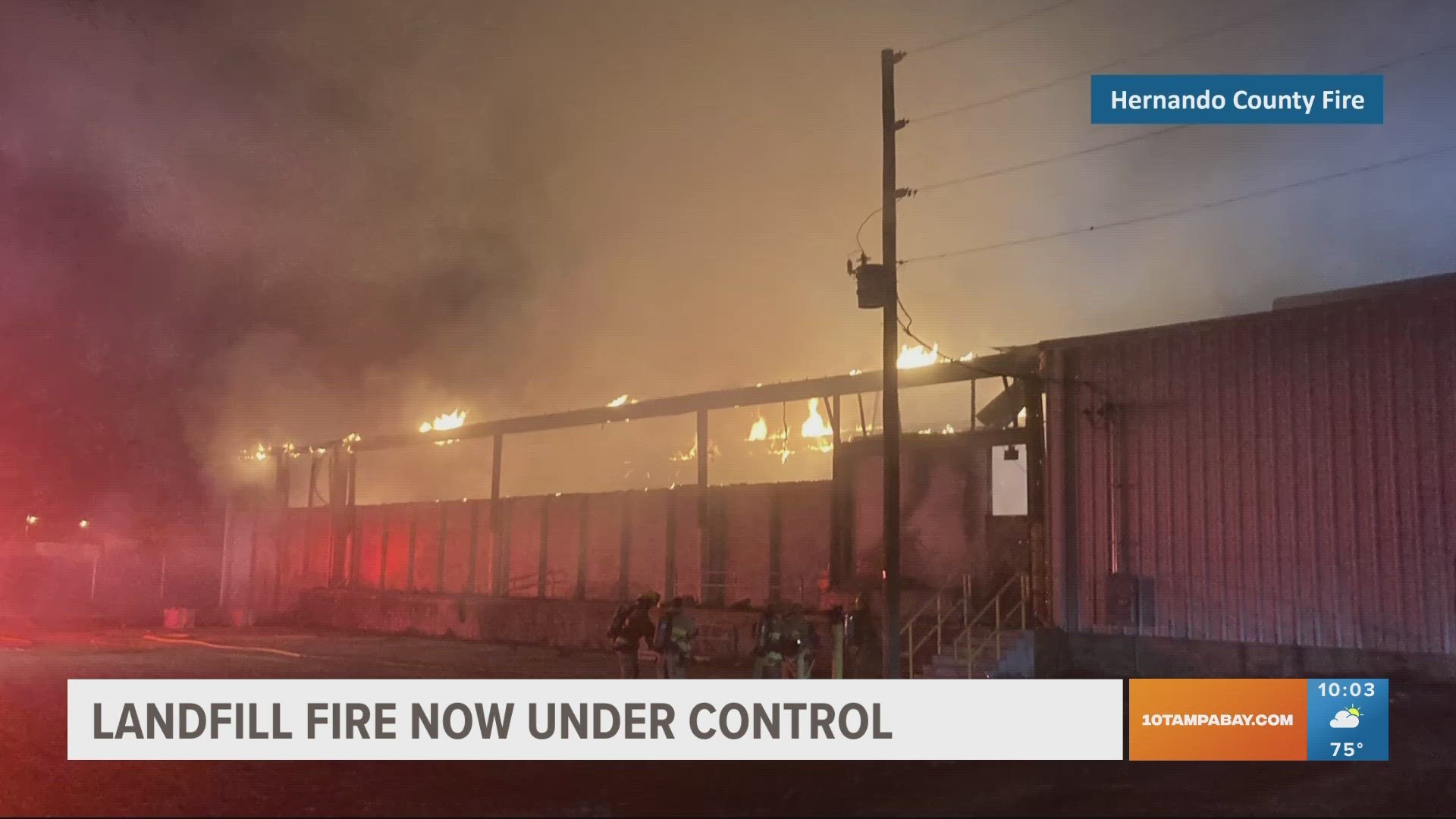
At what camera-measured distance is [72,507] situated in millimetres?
45719

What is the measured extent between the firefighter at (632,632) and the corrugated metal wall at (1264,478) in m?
7.69

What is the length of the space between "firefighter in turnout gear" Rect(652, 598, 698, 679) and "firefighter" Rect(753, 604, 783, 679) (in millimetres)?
868

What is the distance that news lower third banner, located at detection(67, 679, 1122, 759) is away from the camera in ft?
37.1

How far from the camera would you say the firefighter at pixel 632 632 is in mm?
13867

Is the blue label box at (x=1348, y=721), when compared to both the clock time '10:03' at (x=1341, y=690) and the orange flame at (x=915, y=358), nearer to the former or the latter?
the clock time '10:03' at (x=1341, y=690)

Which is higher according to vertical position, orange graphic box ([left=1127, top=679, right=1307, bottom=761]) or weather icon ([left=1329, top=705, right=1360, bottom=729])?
weather icon ([left=1329, top=705, right=1360, bottom=729])

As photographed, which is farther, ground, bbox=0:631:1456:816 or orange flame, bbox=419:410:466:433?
orange flame, bbox=419:410:466:433

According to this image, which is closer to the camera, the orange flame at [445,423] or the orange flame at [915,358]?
the orange flame at [915,358]

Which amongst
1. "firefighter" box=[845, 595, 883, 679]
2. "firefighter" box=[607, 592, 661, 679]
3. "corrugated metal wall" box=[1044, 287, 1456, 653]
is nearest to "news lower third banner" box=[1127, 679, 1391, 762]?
"corrugated metal wall" box=[1044, 287, 1456, 653]

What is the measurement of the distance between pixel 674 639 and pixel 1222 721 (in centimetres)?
635

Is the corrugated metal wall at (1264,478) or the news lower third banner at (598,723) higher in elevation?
the corrugated metal wall at (1264,478)

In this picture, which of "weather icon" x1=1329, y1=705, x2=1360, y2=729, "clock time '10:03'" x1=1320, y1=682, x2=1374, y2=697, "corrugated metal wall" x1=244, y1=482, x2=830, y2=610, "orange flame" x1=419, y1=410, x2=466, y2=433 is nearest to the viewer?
"weather icon" x1=1329, y1=705, x2=1360, y2=729

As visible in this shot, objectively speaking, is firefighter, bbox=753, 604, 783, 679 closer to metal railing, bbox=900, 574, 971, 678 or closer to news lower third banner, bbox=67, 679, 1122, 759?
news lower third banner, bbox=67, 679, 1122, 759

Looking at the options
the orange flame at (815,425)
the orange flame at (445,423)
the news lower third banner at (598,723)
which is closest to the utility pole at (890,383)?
the news lower third banner at (598,723)
